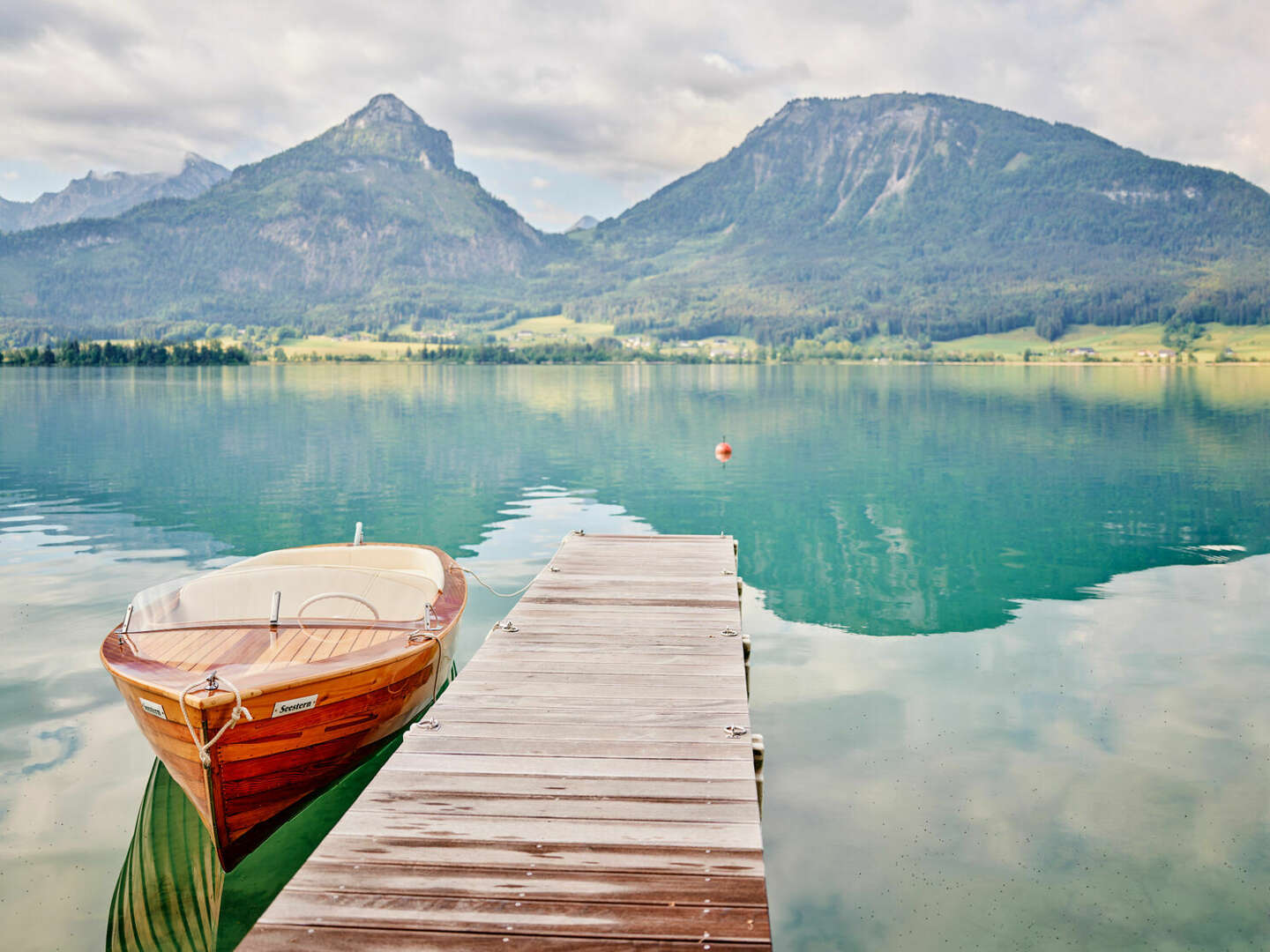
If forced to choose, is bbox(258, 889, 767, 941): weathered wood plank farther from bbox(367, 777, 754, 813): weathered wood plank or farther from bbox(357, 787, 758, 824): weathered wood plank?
bbox(367, 777, 754, 813): weathered wood plank

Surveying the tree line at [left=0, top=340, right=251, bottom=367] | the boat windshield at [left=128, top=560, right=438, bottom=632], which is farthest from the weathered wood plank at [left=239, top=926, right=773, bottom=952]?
the tree line at [left=0, top=340, right=251, bottom=367]

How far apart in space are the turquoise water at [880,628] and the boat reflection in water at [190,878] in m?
0.22

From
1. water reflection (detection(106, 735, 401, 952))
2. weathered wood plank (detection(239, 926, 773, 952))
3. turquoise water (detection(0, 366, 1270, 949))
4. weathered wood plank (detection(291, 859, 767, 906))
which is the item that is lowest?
water reflection (detection(106, 735, 401, 952))

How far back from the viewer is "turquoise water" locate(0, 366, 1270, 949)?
7.61 meters

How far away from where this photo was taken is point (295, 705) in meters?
7.45

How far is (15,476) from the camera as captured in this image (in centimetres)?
3209

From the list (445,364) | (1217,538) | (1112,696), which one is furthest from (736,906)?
(445,364)

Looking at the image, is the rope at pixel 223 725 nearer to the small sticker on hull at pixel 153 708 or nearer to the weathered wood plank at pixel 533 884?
the small sticker on hull at pixel 153 708

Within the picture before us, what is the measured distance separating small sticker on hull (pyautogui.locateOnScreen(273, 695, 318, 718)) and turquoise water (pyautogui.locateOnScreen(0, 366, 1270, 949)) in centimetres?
214

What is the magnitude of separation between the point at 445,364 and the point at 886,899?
17349cm

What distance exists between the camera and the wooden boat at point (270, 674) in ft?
23.3

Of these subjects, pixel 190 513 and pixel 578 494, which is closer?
pixel 190 513

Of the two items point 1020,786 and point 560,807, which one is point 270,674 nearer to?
point 560,807

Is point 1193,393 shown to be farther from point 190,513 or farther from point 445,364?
point 445,364
